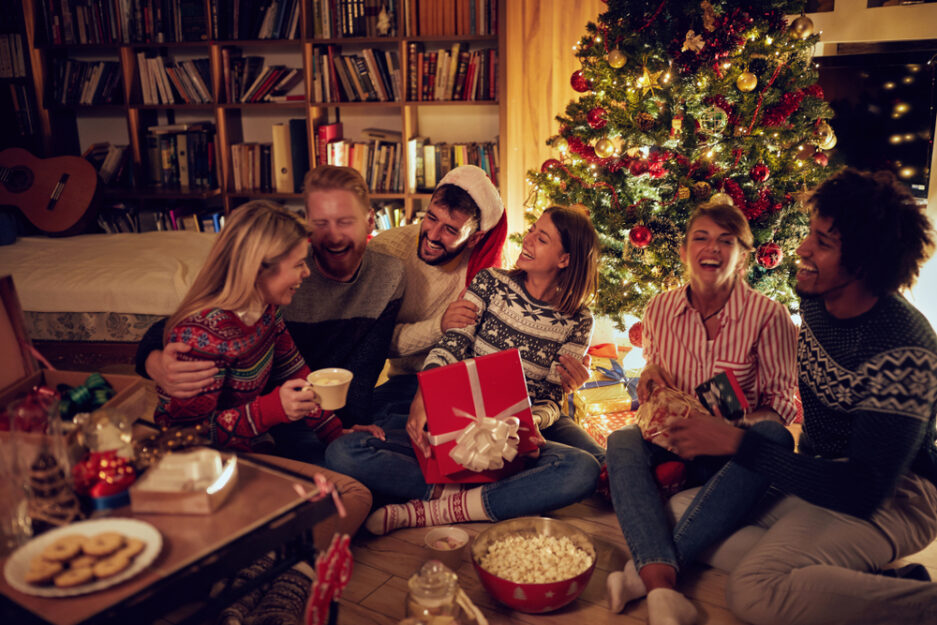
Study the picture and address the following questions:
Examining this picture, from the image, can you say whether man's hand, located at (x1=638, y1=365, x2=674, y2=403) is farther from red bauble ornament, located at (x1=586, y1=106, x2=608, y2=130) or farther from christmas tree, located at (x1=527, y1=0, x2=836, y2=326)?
red bauble ornament, located at (x1=586, y1=106, x2=608, y2=130)

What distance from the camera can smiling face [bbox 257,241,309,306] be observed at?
1788 mm

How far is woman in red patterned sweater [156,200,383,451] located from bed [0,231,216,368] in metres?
1.49

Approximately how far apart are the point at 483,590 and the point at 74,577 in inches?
42.6

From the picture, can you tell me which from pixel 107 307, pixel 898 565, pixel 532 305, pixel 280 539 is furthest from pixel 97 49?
pixel 898 565

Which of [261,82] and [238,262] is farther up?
[261,82]

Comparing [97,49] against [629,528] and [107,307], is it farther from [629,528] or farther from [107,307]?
[629,528]

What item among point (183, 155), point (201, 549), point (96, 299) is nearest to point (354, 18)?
point (183, 155)

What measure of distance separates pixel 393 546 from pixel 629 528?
0.68 metres

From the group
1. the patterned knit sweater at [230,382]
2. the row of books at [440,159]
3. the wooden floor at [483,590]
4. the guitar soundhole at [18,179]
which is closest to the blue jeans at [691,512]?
the wooden floor at [483,590]

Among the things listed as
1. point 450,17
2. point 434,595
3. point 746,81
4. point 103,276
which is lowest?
point 434,595

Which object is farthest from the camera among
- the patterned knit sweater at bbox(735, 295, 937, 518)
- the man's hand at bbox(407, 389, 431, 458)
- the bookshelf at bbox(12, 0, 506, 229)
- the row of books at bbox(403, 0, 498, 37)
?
the bookshelf at bbox(12, 0, 506, 229)

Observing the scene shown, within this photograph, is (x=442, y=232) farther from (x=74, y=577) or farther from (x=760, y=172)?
(x=74, y=577)

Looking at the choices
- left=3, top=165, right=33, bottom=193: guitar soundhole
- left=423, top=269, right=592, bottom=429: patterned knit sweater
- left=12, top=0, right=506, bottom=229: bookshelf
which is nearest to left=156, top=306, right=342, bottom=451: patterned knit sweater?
left=423, top=269, right=592, bottom=429: patterned knit sweater

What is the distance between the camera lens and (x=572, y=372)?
2.13 meters
